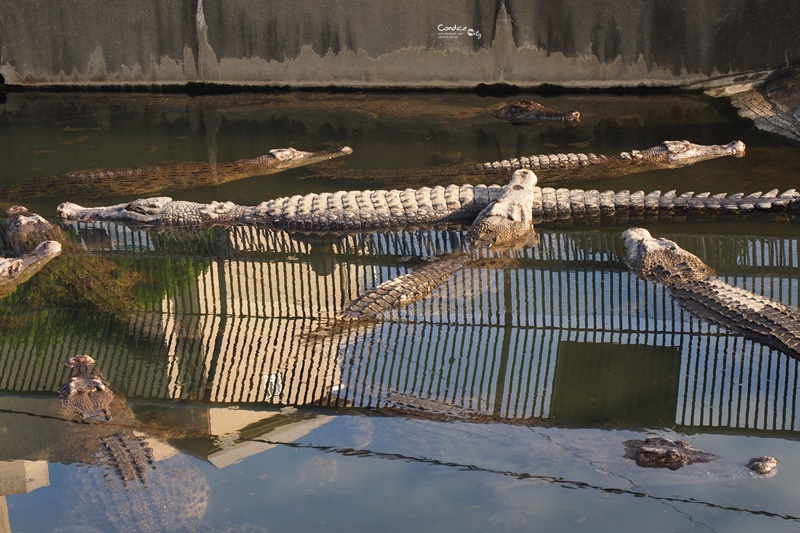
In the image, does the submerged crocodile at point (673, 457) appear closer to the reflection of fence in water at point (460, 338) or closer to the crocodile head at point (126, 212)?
the reflection of fence in water at point (460, 338)

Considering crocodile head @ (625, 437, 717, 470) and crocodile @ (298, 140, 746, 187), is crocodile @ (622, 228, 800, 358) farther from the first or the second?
crocodile @ (298, 140, 746, 187)

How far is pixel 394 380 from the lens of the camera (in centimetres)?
559

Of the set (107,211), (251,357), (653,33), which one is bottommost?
(251,357)

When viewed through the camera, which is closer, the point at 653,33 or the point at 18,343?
the point at 18,343

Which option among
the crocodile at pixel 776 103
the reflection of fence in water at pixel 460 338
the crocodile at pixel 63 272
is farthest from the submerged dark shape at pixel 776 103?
the crocodile at pixel 63 272

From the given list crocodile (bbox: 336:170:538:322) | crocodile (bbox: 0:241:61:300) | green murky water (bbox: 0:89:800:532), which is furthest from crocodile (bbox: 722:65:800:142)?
crocodile (bbox: 0:241:61:300)

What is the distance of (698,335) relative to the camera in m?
5.99

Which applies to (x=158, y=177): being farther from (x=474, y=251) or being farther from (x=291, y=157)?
(x=474, y=251)

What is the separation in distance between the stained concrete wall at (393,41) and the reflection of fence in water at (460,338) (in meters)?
4.64

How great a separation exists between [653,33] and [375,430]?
26.4ft

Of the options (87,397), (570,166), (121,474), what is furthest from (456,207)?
(121,474)

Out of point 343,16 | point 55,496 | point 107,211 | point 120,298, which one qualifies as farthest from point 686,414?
point 343,16

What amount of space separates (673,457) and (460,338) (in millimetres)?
1869

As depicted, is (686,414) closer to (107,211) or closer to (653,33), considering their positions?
(107,211)
